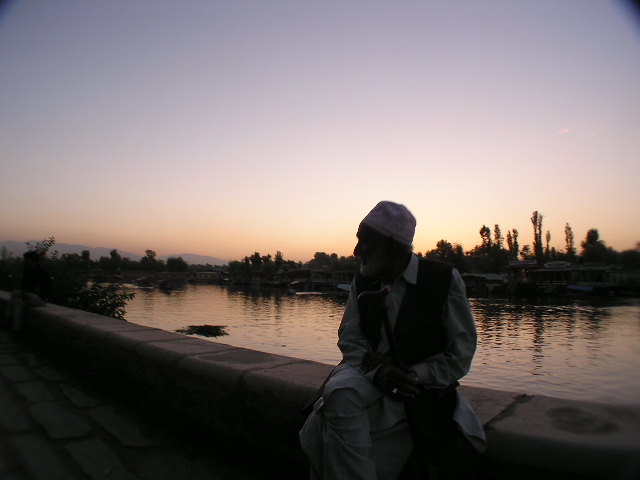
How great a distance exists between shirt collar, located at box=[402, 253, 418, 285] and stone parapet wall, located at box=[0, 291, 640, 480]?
0.61 metres

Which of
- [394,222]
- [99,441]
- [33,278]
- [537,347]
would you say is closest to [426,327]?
[394,222]

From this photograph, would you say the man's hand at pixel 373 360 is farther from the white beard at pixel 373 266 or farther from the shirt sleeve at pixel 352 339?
the white beard at pixel 373 266

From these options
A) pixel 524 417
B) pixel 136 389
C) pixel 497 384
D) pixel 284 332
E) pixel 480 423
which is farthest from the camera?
pixel 284 332

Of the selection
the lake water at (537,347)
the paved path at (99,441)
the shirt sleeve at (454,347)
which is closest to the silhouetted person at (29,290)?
the paved path at (99,441)

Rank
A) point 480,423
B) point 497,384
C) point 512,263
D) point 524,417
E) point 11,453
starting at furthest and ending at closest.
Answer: point 512,263
point 497,384
point 11,453
point 524,417
point 480,423

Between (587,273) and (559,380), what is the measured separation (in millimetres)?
57539

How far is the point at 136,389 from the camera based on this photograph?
10.5 ft

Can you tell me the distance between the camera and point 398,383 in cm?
158

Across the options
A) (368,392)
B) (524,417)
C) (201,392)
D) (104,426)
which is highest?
(368,392)

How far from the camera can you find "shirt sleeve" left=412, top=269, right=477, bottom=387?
5.45 feet

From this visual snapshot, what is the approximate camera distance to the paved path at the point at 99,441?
2285 millimetres

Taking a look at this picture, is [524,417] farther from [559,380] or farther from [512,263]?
[512,263]

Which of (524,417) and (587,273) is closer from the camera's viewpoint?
(524,417)

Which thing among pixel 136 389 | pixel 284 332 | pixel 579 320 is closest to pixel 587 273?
pixel 579 320
